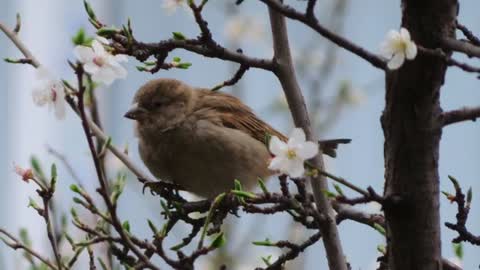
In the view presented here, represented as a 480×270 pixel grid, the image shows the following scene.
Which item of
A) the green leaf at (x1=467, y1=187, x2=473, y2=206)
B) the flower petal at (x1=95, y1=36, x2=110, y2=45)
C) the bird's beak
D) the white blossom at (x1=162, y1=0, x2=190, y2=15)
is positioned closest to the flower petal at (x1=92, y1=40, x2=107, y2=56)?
the flower petal at (x1=95, y1=36, x2=110, y2=45)

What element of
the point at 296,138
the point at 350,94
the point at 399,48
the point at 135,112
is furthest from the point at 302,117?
the point at 350,94

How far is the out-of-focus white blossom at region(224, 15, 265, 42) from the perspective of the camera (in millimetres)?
4863

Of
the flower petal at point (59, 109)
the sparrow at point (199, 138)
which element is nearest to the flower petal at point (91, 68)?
the flower petal at point (59, 109)

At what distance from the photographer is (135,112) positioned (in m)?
3.59

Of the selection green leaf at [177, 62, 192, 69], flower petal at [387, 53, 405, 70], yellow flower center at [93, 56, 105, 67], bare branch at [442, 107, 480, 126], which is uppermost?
green leaf at [177, 62, 192, 69]

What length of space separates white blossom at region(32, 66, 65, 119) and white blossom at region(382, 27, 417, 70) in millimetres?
645

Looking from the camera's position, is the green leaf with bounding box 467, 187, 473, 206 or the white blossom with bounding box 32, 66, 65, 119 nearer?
the white blossom with bounding box 32, 66, 65, 119

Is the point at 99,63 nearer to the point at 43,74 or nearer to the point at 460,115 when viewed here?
the point at 43,74

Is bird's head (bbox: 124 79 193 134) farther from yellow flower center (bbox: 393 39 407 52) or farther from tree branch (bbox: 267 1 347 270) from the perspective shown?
yellow flower center (bbox: 393 39 407 52)

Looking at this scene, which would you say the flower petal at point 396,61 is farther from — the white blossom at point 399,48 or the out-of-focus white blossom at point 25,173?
the out-of-focus white blossom at point 25,173

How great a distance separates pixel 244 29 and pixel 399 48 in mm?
3745

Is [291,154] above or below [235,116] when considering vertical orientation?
below

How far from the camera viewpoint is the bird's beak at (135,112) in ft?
11.7

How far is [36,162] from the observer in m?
1.71
